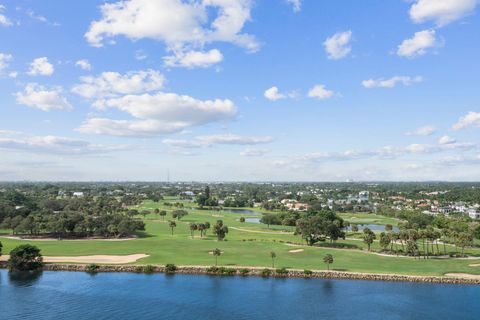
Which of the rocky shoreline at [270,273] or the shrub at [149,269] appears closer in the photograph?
the rocky shoreline at [270,273]

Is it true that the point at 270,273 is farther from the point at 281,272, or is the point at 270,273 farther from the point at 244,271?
the point at 244,271

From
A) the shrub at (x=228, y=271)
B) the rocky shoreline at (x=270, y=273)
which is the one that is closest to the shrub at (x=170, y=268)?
the rocky shoreline at (x=270, y=273)

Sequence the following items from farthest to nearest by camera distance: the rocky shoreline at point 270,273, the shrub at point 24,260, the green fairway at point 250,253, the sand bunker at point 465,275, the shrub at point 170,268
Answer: the green fairway at point 250,253 → the shrub at point 170,268 → the shrub at point 24,260 → the sand bunker at point 465,275 → the rocky shoreline at point 270,273

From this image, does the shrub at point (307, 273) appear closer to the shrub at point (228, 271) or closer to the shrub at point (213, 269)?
the shrub at point (228, 271)

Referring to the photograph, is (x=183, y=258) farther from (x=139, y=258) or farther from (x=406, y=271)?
(x=406, y=271)

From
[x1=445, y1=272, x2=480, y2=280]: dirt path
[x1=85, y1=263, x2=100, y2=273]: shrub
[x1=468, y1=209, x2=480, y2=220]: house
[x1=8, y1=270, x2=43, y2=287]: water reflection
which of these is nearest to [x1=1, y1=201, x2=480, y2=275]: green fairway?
[x1=445, y1=272, x2=480, y2=280]: dirt path

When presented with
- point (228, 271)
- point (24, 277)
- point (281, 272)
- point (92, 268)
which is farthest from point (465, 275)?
point (24, 277)

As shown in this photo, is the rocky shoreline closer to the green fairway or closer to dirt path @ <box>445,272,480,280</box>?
dirt path @ <box>445,272,480,280</box>
